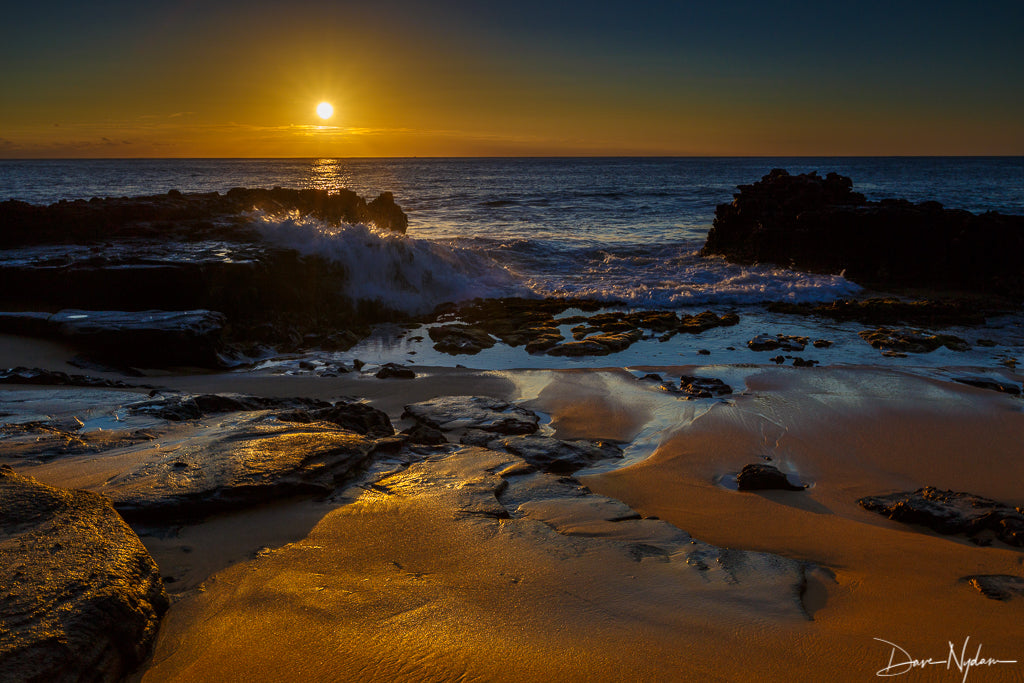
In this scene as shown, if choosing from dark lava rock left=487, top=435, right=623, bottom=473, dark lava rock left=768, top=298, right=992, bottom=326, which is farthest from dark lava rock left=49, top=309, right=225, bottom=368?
dark lava rock left=768, top=298, right=992, bottom=326

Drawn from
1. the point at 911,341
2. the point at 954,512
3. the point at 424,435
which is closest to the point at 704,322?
the point at 911,341

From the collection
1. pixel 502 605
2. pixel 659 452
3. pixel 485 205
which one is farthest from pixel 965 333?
pixel 485 205

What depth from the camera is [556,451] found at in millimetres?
4387

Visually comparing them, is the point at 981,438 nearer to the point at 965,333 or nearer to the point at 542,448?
the point at 542,448

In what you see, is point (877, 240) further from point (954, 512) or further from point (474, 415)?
point (474, 415)

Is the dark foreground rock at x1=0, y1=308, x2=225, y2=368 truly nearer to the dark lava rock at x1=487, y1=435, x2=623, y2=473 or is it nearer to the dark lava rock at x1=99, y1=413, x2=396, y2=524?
the dark lava rock at x1=99, y1=413, x2=396, y2=524

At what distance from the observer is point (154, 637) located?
1.91 m

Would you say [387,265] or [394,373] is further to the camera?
[387,265]

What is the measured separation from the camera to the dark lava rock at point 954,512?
11.0 ft

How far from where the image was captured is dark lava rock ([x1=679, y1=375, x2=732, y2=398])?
242 inches

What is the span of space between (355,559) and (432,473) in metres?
1.12

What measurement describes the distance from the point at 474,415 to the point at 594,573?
277 cm

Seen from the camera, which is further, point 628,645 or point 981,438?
point 981,438

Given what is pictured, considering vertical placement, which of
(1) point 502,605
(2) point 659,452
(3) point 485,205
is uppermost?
(3) point 485,205
